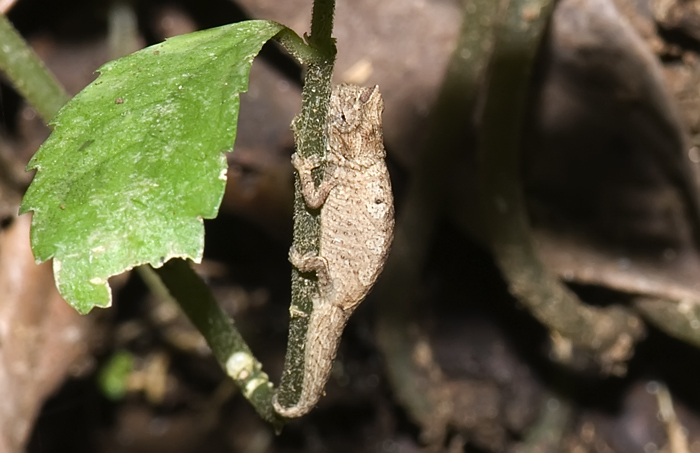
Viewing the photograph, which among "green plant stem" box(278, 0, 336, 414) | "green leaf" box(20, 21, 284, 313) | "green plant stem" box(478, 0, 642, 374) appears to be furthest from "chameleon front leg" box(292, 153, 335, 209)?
"green plant stem" box(478, 0, 642, 374)

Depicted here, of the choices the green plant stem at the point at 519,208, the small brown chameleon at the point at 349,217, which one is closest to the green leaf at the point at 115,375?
the green plant stem at the point at 519,208

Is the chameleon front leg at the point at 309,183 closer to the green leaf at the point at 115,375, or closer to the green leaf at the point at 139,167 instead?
the green leaf at the point at 139,167

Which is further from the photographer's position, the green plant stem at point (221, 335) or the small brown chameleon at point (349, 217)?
the small brown chameleon at point (349, 217)

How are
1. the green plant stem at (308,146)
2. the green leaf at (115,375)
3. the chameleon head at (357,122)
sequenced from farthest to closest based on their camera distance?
1. the green leaf at (115,375)
2. the chameleon head at (357,122)
3. the green plant stem at (308,146)

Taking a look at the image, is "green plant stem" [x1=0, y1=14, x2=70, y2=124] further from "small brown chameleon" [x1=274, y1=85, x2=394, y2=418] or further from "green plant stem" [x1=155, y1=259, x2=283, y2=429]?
"small brown chameleon" [x1=274, y1=85, x2=394, y2=418]

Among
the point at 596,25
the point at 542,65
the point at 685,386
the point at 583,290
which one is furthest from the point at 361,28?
the point at 685,386

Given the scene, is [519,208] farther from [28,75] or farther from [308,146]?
[28,75]
